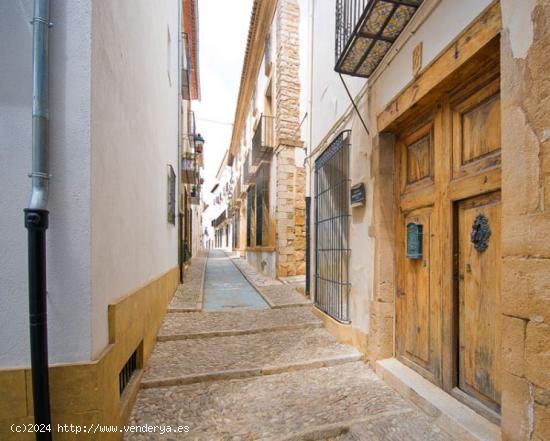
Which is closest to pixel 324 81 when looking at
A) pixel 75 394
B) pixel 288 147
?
pixel 288 147

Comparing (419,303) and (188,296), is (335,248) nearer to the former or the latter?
(419,303)

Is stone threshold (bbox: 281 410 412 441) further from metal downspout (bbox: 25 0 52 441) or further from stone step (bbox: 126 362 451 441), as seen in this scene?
metal downspout (bbox: 25 0 52 441)

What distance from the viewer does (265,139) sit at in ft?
31.4

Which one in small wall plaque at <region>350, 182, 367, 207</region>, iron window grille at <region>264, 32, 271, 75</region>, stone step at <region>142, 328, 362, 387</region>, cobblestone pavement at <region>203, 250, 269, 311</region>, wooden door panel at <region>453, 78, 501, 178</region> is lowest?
cobblestone pavement at <region>203, 250, 269, 311</region>

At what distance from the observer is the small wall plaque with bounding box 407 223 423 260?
2.90 m

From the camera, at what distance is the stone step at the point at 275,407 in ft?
7.50

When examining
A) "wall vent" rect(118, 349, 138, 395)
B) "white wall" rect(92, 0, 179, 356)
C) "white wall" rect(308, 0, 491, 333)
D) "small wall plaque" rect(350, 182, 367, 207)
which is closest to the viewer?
"white wall" rect(92, 0, 179, 356)

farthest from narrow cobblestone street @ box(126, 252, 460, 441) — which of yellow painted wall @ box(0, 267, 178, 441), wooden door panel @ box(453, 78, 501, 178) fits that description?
wooden door panel @ box(453, 78, 501, 178)

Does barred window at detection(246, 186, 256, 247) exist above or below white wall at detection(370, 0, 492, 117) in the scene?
below

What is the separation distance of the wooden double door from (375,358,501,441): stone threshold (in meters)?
0.07

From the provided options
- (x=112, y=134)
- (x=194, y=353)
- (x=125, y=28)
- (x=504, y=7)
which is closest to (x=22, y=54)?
(x=112, y=134)

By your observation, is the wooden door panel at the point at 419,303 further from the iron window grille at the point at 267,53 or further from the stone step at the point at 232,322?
the iron window grille at the point at 267,53

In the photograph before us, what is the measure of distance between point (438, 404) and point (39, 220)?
117 inches

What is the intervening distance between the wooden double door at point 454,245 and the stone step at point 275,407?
498mm
